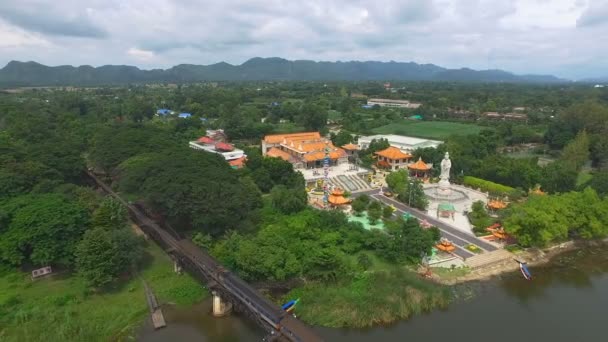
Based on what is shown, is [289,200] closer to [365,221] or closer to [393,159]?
[365,221]

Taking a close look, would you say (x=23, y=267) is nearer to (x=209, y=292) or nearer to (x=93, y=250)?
(x=93, y=250)

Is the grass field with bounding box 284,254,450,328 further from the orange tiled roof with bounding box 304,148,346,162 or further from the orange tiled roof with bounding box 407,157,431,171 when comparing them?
the orange tiled roof with bounding box 304,148,346,162

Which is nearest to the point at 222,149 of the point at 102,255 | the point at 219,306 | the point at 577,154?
the point at 102,255

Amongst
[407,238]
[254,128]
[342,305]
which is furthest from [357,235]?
[254,128]

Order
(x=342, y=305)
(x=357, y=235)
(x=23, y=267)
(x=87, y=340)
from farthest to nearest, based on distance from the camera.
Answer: (x=357, y=235)
(x=23, y=267)
(x=342, y=305)
(x=87, y=340)

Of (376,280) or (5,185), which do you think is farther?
(5,185)

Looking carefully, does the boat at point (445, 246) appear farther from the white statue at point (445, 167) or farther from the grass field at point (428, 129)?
the grass field at point (428, 129)
